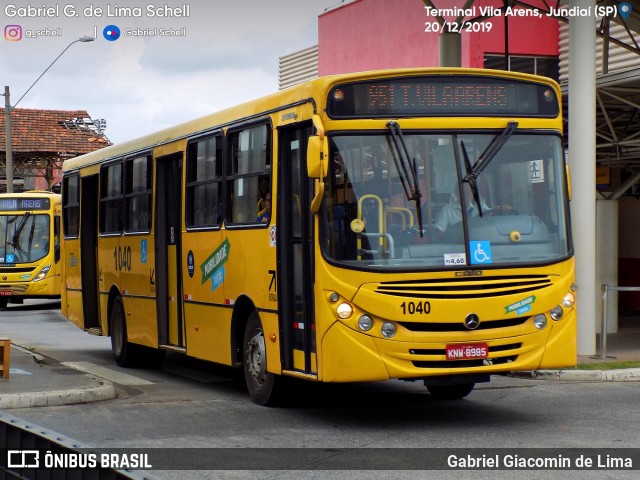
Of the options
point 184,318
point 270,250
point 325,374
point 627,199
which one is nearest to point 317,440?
point 325,374

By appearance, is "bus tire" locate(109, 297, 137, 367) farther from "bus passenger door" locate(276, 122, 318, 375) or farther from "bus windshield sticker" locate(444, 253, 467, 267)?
"bus windshield sticker" locate(444, 253, 467, 267)

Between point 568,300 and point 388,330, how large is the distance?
1.79 metres

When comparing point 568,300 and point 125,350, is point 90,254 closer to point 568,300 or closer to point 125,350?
point 125,350

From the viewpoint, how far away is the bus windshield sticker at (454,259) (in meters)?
9.88

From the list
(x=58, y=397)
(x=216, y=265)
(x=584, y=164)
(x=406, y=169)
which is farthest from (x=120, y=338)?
(x=406, y=169)

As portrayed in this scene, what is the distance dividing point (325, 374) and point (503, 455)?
1.87m

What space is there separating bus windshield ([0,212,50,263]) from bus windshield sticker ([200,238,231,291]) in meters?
20.7

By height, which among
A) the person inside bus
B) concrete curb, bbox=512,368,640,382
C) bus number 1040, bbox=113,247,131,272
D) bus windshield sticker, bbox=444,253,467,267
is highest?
the person inside bus

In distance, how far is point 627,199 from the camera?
29.6m

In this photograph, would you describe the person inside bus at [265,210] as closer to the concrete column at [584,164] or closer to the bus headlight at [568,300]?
the bus headlight at [568,300]

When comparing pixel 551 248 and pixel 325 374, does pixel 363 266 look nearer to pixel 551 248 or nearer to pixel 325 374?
pixel 325 374

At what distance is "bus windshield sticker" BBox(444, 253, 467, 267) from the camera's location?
9.88 metres

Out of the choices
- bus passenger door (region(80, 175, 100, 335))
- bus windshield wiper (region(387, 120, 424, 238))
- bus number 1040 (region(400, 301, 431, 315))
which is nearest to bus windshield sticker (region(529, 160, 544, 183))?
bus windshield wiper (region(387, 120, 424, 238))

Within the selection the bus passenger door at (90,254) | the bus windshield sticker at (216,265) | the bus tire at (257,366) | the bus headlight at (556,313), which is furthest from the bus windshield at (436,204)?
the bus passenger door at (90,254)
